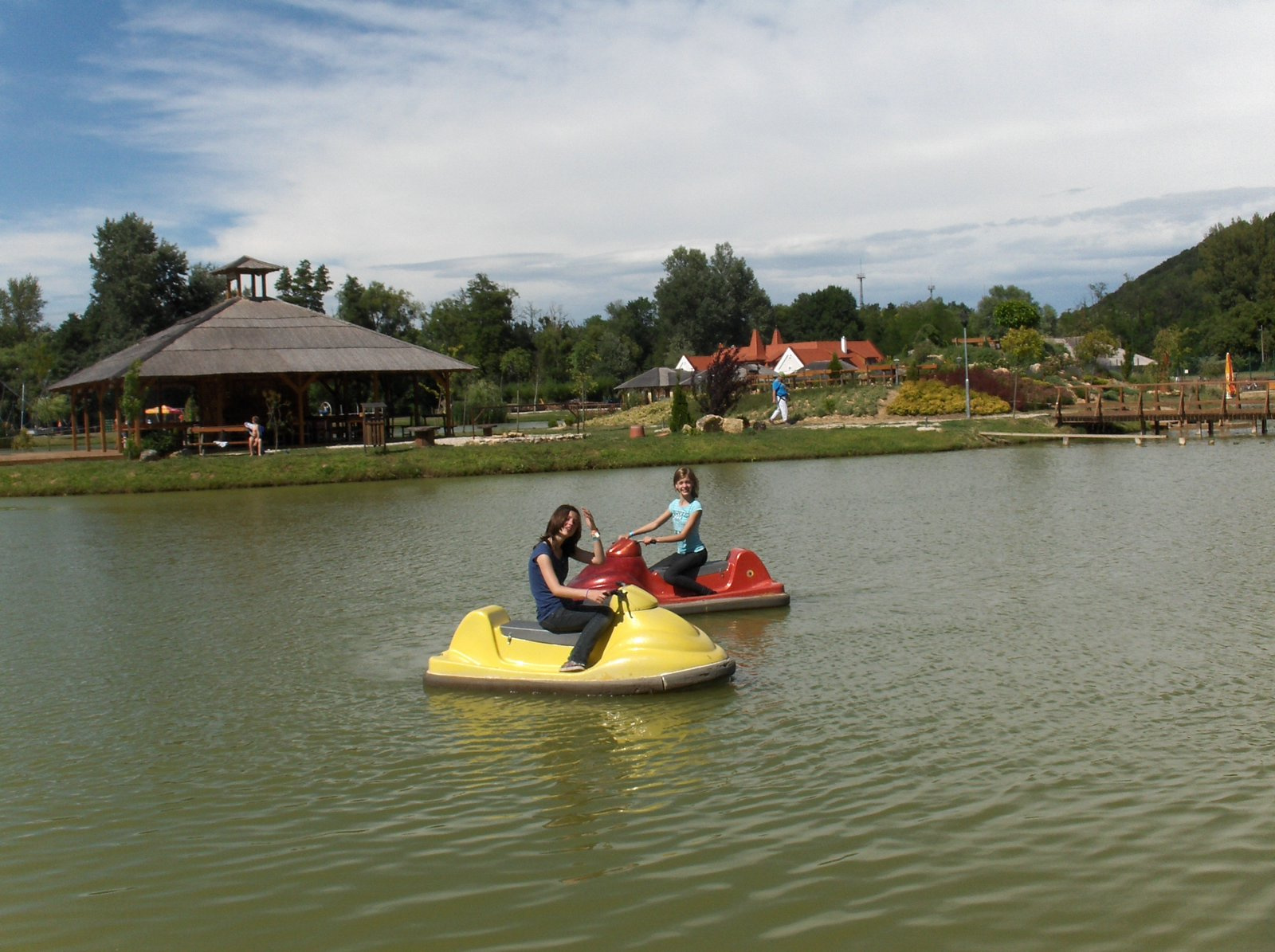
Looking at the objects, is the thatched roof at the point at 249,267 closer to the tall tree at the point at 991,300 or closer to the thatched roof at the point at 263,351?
the thatched roof at the point at 263,351

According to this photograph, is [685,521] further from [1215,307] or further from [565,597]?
[1215,307]

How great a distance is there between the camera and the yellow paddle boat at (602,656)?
9.18m

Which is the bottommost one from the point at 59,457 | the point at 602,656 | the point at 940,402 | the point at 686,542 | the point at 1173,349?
the point at 602,656

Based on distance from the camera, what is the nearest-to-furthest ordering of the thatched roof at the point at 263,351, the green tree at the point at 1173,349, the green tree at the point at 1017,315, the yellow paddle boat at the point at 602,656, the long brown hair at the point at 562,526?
the yellow paddle boat at the point at 602,656 < the long brown hair at the point at 562,526 < the thatched roof at the point at 263,351 < the green tree at the point at 1173,349 < the green tree at the point at 1017,315

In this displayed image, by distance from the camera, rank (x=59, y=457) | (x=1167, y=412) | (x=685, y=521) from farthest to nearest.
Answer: (x=1167, y=412)
(x=59, y=457)
(x=685, y=521)

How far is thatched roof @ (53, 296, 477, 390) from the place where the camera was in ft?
135

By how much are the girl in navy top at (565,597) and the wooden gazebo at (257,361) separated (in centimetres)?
3331

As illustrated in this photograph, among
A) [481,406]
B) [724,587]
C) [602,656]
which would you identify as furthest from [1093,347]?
[602,656]

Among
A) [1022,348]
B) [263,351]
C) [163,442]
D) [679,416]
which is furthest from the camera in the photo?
[1022,348]

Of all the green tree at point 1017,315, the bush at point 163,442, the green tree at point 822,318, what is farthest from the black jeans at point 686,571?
the green tree at point 822,318

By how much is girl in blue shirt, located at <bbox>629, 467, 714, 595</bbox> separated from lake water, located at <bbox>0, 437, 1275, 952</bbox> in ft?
2.39

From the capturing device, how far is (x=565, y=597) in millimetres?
9516

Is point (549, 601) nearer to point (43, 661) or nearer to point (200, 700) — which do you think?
point (200, 700)

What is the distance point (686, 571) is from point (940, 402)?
3801 centimetres
